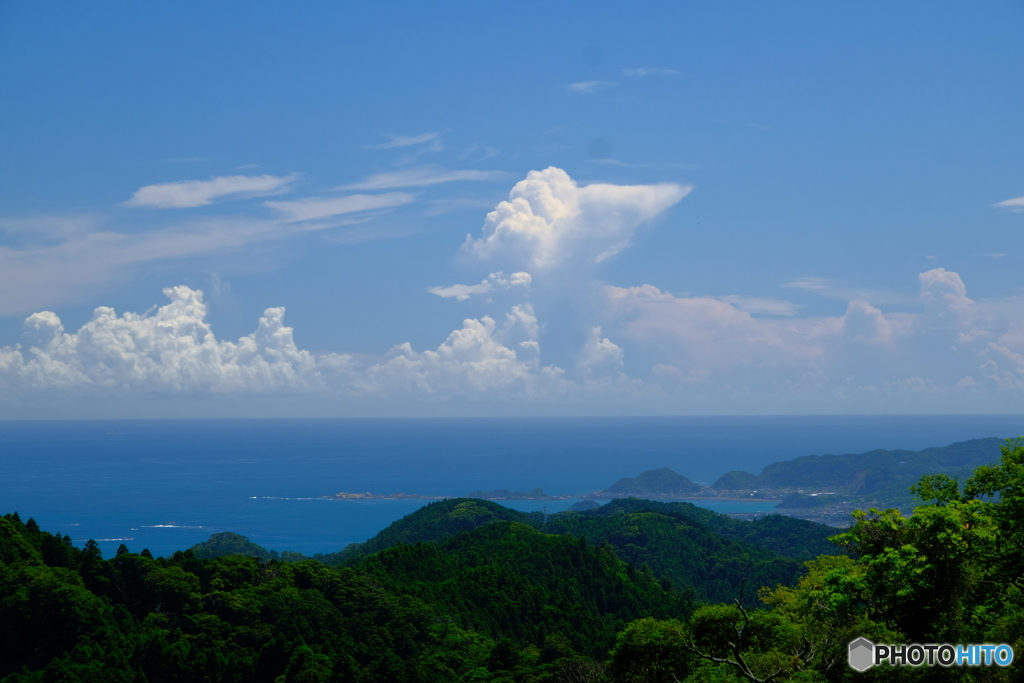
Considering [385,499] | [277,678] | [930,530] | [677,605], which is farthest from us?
[385,499]

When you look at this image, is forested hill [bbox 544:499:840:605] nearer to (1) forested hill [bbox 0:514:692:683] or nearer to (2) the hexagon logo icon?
(1) forested hill [bbox 0:514:692:683]

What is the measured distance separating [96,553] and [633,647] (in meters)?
39.3

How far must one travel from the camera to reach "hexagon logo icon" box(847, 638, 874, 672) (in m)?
15.0

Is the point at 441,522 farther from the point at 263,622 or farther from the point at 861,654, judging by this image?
the point at 861,654

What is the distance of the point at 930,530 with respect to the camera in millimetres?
16547

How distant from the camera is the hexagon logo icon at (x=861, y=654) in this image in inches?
590

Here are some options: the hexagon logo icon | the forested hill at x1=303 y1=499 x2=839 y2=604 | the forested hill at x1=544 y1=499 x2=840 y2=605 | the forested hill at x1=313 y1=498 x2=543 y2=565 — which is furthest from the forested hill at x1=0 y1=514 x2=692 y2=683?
the forested hill at x1=313 y1=498 x2=543 y2=565

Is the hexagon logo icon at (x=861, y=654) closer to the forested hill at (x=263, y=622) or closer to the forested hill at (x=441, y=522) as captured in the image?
the forested hill at (x=263, y=622)

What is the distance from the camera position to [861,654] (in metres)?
15.1

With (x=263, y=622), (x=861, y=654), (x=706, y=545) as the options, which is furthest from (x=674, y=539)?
(x=861, y=654)

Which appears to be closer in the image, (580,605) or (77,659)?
(77,659)

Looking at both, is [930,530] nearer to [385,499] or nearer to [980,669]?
[980,669]

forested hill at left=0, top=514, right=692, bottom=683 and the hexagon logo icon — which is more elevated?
the hexagon logo icon

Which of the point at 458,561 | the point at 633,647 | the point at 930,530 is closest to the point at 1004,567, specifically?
the point at 930,530
